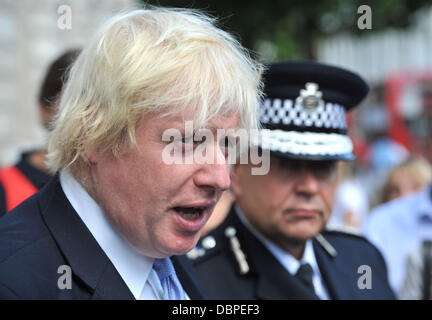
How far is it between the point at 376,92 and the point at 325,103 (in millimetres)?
16249

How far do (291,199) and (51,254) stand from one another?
1159 mm

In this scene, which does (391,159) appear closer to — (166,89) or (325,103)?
(325,103)

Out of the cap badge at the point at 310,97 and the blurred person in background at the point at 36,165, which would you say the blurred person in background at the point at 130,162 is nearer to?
the cap badge at the point at 310,97

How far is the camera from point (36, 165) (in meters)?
3.05

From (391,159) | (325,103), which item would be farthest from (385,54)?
(325,103)

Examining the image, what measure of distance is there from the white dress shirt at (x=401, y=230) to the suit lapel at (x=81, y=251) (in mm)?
2802

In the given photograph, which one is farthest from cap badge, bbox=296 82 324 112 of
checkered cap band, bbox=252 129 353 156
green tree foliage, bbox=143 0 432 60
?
green tree foliage, bbox=143 0 432 60

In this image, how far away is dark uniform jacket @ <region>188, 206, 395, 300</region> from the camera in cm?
236

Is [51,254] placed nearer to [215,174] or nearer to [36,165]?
[215,174]

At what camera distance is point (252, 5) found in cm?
1343

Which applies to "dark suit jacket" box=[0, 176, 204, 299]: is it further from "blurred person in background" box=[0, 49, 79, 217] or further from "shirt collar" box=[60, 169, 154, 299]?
"blurred person in background" box=[0, 49, 79, 217]

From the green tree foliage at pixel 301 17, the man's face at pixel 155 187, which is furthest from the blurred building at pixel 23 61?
the man's face at pixel 155 187

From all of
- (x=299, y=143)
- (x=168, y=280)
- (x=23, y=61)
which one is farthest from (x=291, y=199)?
(x=23, y=61)

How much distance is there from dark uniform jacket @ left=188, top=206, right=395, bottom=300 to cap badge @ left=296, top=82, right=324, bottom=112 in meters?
0.55
